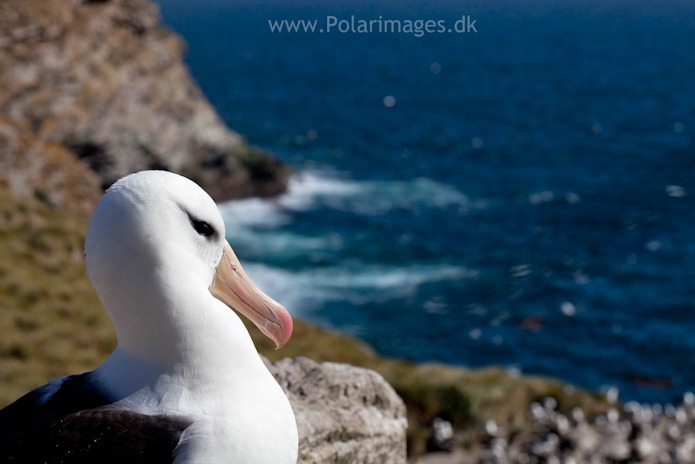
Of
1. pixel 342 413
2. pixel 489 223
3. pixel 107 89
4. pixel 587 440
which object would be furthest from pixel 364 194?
pixel 342 413

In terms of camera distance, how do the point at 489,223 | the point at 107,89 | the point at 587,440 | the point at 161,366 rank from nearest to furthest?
1. the point at 161,366
2. the point at 587,440
3. the point at 107,89
4. the point at 489,223

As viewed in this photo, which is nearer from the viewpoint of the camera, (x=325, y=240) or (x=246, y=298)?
(x=246, y=298)

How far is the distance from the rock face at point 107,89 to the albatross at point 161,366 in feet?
64.5

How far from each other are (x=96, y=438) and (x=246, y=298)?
932mm

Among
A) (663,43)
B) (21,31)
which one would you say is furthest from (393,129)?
(663,43)

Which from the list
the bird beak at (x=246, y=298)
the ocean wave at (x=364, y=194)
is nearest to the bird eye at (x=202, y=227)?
the bird beak at (x=246, y=298)

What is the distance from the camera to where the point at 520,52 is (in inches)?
4190

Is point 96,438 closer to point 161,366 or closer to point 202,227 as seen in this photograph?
point 161,366

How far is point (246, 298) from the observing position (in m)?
3.32

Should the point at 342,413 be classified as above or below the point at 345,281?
above

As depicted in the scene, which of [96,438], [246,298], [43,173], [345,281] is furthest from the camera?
[345,281]

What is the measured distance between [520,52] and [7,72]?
96.5 metres

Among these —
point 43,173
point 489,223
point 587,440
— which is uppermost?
point 43,173

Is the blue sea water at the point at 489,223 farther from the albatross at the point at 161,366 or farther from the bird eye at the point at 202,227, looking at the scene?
the bird eye at the point at 202,227
